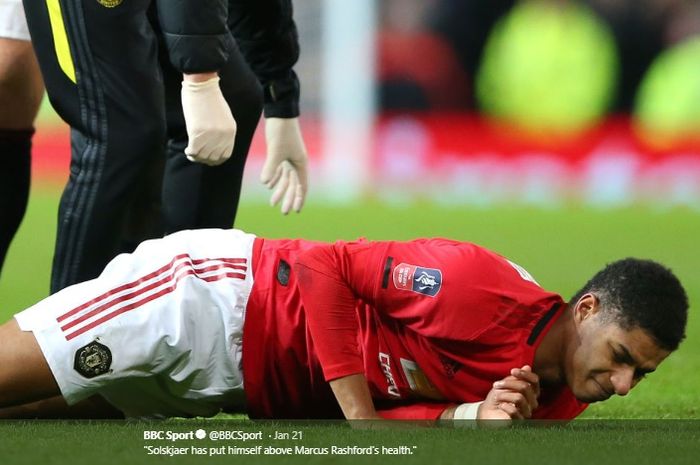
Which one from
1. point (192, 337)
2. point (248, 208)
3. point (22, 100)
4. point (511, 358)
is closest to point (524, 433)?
point (511, 358)

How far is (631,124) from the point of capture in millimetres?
11344

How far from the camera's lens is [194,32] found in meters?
3.22

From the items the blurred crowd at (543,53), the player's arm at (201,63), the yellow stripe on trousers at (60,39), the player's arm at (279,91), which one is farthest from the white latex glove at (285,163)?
the blurred crowd at (543,53)

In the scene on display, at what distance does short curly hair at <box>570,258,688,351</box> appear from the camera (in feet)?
9.12

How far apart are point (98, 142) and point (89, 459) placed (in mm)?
993

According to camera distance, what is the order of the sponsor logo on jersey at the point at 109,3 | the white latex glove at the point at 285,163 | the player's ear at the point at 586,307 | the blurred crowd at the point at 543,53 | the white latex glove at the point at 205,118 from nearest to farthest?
the player's ear at the point at 586,307 → the sponsor logo on jersey at the point at 109,3 → the white latex glove at the point at 205,118 → the white latex glove at the point at 285,163 → the blurred crowd at the point at 543,53

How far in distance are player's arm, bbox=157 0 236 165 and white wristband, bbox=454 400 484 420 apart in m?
0.91

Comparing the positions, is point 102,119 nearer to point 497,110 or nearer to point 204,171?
point 204,171

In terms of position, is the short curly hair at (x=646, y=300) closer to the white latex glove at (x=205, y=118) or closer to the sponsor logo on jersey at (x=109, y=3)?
the white latex glove at (x=205, y=118)

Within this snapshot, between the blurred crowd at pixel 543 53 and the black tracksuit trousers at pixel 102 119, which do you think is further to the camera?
the blurred crowd at pixel 543 53

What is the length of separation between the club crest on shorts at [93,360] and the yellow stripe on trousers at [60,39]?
0.69 m

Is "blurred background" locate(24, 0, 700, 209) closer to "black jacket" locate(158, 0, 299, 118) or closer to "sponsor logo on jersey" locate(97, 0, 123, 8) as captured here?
"black jacket" locate(158, 0, 299, 118)

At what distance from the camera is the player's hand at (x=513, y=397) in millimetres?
2742

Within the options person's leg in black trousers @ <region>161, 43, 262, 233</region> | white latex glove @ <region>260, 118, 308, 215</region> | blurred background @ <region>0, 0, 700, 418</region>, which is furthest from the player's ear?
blurred background @ <region>0, 0, 700, 418</region>
